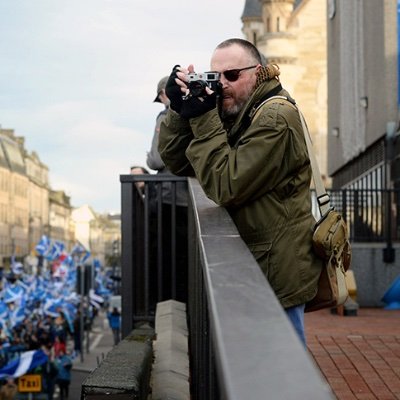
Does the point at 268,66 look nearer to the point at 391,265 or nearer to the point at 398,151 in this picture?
the point at 391,265

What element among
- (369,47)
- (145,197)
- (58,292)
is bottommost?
(58,292)

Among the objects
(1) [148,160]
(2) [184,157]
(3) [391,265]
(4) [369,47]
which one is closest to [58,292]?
(4) [369,47]

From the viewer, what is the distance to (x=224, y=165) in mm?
3666

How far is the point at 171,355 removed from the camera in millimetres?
5520

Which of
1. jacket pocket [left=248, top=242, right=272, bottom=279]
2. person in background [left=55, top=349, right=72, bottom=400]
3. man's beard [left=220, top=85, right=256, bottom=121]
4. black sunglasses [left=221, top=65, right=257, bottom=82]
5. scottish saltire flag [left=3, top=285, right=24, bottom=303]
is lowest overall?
person in background [left=55, top=349, right=72, bottom=400]

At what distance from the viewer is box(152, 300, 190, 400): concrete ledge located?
16.0 ft

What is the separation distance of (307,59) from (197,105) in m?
63.9

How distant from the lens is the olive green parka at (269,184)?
3.60 m

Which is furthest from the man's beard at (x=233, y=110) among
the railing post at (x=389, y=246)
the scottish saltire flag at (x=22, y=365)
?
the scottish saltire flag at (x=22, y=365)

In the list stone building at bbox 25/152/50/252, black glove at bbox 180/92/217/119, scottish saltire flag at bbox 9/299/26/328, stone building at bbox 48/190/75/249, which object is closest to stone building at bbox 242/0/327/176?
scottish saltire flag at bbox 9/299/26/328

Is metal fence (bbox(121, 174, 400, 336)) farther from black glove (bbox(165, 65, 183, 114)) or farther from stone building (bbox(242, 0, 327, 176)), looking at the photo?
stone building (bbox(242, 0, 327, 176))

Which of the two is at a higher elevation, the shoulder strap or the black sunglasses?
the black sunglasses

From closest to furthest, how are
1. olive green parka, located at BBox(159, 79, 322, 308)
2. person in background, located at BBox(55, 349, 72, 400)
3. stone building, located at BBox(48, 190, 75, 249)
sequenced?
1. olive green parka, located at BBox(159, 79, 322, 308)
2. person in background, located at BBox(55, 349, 72, 400)
3. stone building, located at BBox(48, 190, 75, 249)

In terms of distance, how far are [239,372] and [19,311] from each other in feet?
113
